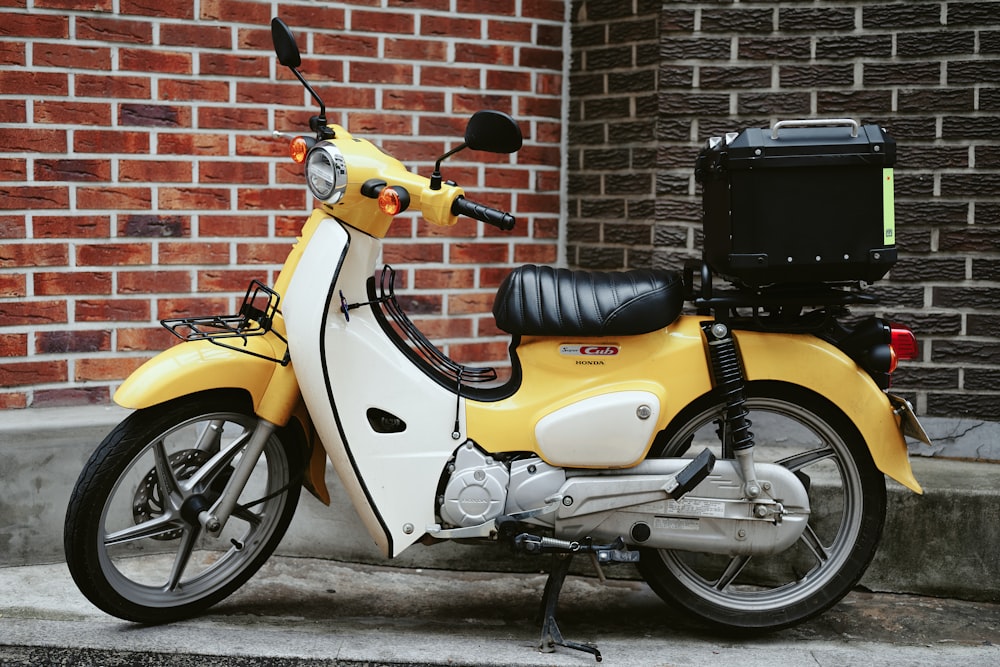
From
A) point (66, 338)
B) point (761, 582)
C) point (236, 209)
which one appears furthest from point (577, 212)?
point (66, 338)

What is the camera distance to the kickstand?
3.14m

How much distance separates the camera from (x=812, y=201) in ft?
9.94

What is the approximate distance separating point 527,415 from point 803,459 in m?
0.89

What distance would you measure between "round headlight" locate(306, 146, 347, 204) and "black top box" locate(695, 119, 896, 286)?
1074mm

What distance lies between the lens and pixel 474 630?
3393 mm

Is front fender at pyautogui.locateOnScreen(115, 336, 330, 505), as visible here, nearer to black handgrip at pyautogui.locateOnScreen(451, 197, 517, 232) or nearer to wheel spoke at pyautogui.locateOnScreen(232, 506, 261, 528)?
wheel spoke at pyautogui.locateOnScreen(232, 506, 261, 528)

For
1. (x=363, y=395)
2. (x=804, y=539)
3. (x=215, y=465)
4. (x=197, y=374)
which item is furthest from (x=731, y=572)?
(x=197, y=374)

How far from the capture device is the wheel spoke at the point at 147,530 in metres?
3.17

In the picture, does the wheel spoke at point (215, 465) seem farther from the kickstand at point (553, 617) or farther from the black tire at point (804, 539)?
the black tire at point (804, 539)

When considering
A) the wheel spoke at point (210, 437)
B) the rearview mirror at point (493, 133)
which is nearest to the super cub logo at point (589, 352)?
the rearview mirror at point (493, 133)

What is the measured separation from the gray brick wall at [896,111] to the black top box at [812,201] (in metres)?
1.21

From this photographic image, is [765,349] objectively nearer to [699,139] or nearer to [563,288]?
[563,288]

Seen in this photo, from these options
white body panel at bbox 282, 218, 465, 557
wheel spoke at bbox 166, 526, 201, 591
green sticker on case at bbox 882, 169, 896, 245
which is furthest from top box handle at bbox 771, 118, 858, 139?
wheel spoke at bbox 166, 526, 201, 591

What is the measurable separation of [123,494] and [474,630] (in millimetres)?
1361
